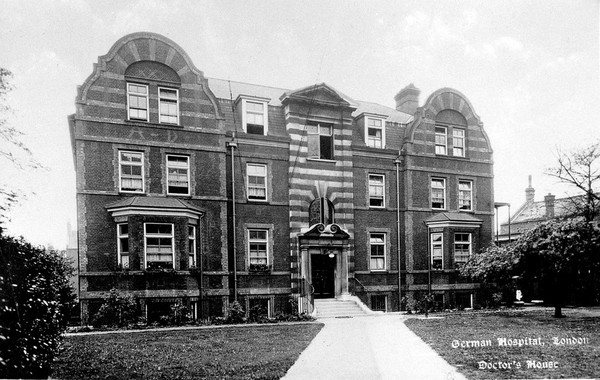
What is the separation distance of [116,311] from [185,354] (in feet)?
25.8

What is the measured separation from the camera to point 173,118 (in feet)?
66.6

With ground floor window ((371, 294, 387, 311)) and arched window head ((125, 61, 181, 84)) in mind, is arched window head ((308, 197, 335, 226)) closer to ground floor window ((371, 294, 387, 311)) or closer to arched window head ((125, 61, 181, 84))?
ground floor window ((371, 294, 387, 311))

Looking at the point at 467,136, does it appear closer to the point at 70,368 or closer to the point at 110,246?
the point at 110,246

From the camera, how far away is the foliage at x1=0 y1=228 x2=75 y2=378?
6336mm

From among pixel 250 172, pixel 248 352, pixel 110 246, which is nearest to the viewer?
pixel 248 352

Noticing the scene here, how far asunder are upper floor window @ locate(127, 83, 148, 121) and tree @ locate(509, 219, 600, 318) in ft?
55.1

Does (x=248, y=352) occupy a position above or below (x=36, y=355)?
below

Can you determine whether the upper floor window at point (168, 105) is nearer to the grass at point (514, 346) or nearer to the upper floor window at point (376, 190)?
the upper floor window at point (376, 190)

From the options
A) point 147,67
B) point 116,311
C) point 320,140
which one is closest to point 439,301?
point 320,140

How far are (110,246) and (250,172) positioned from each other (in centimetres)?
705

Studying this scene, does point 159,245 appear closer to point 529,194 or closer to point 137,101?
point 137,101

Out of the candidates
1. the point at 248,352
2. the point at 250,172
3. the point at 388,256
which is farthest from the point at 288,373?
the point at 388,256

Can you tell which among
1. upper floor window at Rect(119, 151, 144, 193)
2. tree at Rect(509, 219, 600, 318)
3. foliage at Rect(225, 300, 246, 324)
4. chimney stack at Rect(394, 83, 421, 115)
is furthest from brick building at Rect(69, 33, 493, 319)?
tree at Rect(509, 219, 600, 318)

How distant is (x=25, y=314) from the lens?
7.36m
